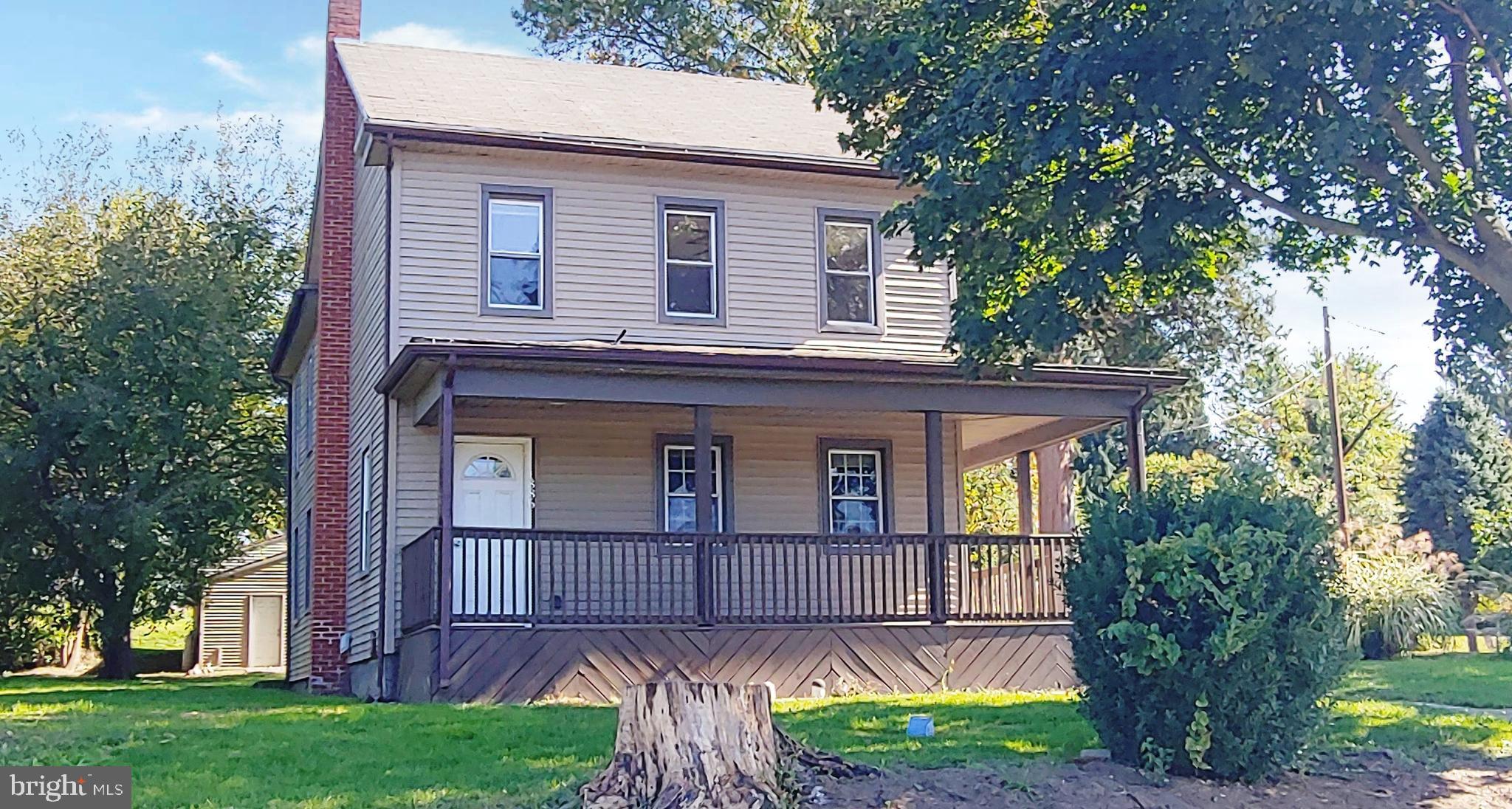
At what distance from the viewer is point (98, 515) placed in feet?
78.6

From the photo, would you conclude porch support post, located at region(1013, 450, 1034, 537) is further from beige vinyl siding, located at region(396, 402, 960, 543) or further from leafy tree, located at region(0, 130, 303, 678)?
leafy tree, located at region(0, 130, 303, 678)

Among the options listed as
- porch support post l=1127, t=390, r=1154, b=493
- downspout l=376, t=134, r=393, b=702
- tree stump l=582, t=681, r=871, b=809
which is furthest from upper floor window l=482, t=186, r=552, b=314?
tree stump l=582, t=681, r=871, b=809

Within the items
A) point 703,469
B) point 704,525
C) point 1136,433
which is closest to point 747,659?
point 704,525

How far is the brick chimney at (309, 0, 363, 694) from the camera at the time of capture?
18.2 meters

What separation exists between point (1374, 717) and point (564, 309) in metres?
8.97

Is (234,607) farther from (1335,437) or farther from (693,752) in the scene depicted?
(693,752)

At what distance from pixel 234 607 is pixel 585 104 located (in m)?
25.2

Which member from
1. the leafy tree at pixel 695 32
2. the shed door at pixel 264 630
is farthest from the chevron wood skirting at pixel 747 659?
the shed door at pixel 264 630

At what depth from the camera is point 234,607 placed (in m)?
38.9

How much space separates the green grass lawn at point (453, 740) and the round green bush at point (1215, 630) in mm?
605

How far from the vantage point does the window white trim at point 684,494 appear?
1656 centimetres

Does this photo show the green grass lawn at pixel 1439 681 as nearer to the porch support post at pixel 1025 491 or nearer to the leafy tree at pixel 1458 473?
the porch support post at pixel 1025 491

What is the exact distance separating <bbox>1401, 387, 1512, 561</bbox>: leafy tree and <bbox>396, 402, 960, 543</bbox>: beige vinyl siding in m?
23.0

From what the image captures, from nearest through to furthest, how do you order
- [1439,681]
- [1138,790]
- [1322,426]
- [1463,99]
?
[1138,790] < [1463,99] < [1439,681] < [1322,426]
